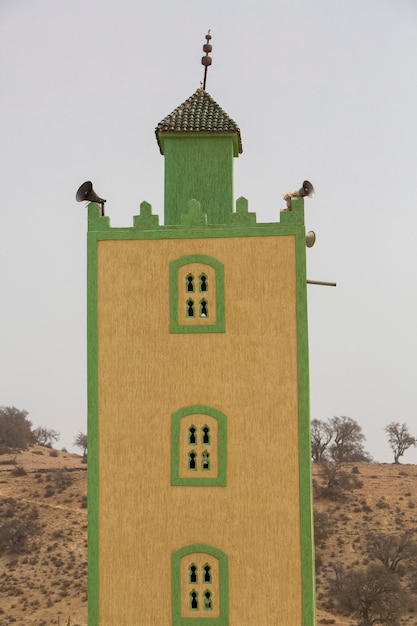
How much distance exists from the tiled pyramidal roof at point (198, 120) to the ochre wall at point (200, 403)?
3011mm

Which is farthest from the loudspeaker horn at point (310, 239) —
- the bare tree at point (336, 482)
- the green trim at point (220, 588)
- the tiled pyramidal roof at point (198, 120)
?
the bare tree at point (336, 482)

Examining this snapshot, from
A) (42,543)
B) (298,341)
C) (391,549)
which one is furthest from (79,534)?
(298,341)

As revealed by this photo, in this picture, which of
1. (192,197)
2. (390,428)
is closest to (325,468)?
(390,428)

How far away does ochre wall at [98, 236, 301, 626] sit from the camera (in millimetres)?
17406

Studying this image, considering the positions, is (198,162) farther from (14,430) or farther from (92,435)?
(14,430)

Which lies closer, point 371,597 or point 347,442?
point 371,597

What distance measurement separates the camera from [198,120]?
19.9m

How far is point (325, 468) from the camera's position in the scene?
63812 mm

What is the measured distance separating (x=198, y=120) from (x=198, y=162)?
96 centimetres

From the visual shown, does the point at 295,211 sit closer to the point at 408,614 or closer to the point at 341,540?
the point at 408,614

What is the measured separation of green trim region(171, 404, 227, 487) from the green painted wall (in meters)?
4.44

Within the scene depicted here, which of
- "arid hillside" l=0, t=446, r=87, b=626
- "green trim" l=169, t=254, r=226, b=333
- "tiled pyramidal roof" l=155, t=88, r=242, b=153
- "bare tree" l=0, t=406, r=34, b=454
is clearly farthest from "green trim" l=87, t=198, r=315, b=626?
"bare tree" l=0, t=406, r=34, b=454

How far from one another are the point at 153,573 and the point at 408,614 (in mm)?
32200

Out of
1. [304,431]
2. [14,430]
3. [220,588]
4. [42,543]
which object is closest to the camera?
[220,588]
